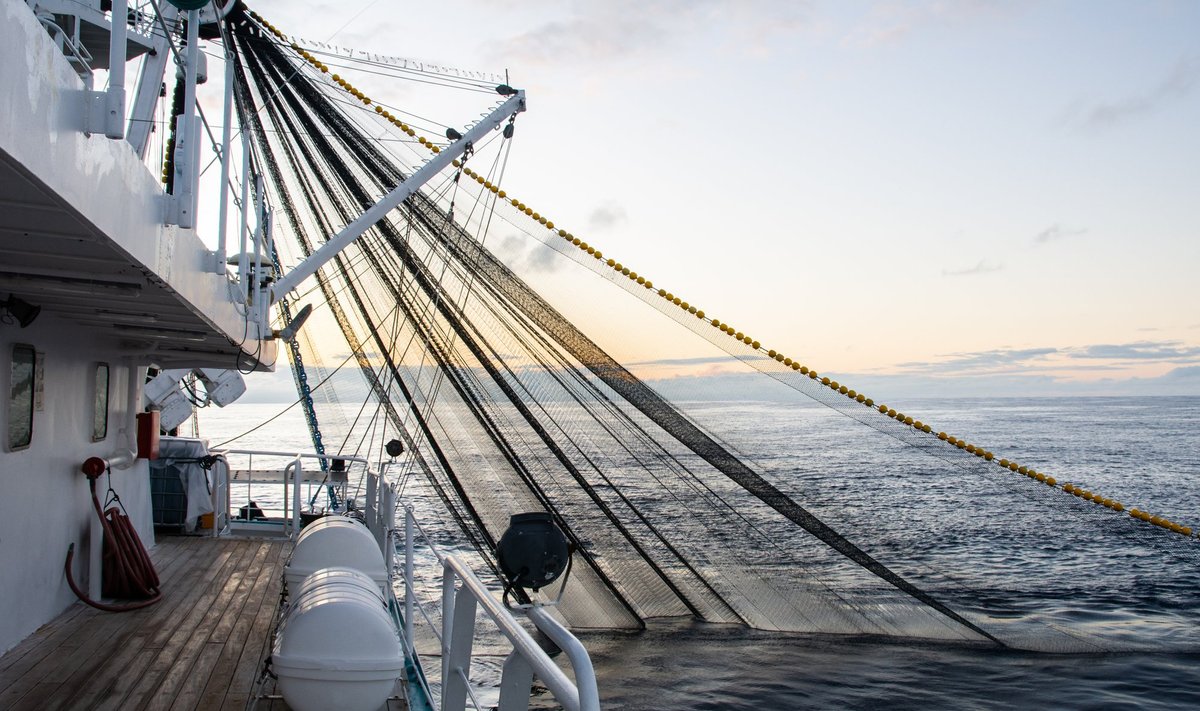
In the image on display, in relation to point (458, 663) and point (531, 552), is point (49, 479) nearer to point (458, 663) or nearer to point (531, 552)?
point (458, 663)

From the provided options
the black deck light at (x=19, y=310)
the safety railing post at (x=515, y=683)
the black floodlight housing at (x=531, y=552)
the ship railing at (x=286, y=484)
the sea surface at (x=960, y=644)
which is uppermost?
the black deck light at (x=19, y=310)

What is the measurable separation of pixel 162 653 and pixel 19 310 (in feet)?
8.57

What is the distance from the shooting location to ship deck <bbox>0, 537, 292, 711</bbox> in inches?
223

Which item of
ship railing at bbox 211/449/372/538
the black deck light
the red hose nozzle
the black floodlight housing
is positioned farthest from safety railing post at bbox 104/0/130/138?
ship railing at bbox 211/449/372/538

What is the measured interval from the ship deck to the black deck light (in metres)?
2.35

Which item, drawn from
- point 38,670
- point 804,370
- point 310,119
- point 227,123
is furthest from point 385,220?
point 38,670

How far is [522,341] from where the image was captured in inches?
366

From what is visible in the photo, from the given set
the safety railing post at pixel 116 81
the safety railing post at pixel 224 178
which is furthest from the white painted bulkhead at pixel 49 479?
the safety railing post at pixel 116 81

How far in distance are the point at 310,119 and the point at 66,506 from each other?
168 inches

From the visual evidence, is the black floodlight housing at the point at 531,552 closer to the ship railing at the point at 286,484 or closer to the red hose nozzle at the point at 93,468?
the ship railing at the point at 286,484

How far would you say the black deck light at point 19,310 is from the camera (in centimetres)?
612

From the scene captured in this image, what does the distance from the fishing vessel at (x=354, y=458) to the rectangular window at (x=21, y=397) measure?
0.10 feet

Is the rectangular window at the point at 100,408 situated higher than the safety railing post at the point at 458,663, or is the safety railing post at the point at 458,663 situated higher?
the rectangular window at the point at 100,408

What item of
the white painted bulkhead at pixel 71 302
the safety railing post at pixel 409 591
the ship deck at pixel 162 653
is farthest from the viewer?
the safety railing post at pixel 409 591
